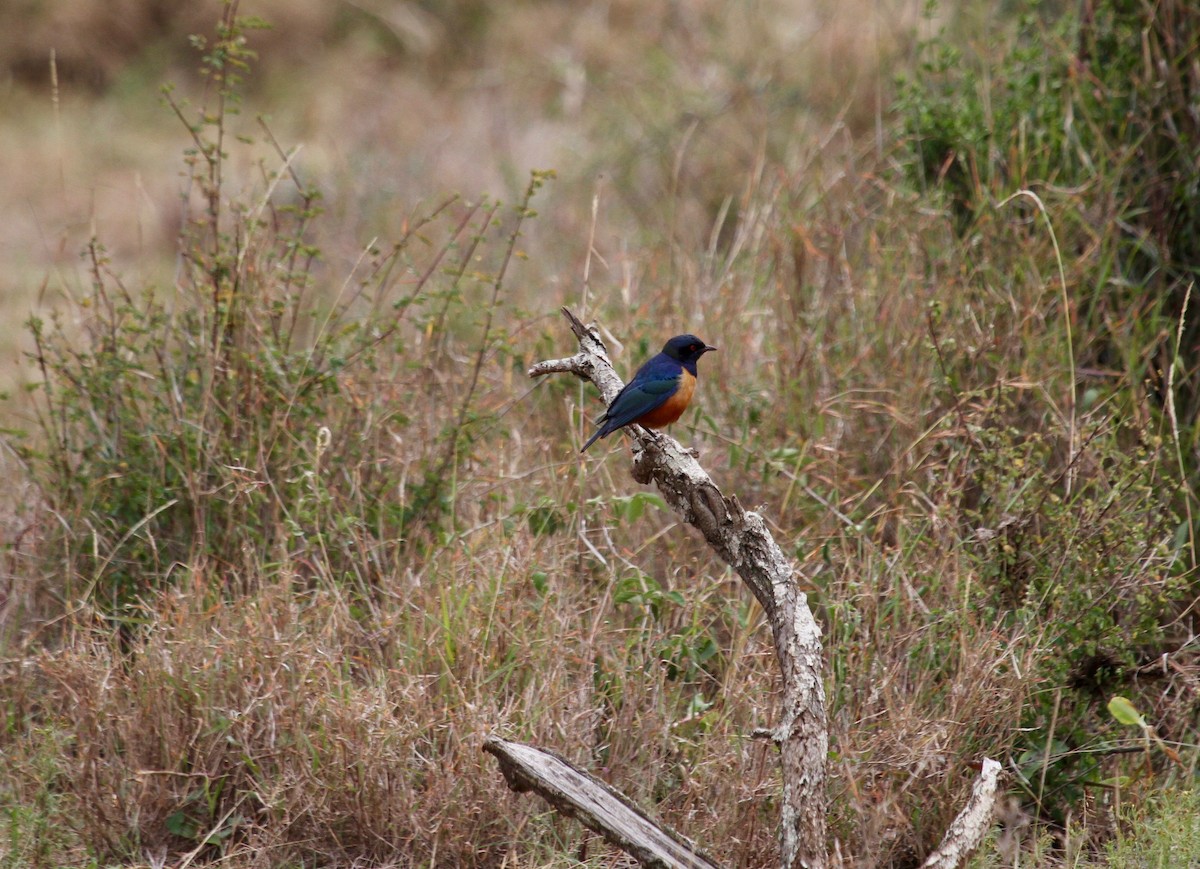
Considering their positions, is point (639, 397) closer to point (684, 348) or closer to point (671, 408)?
point (671, 408)

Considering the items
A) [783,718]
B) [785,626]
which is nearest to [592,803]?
[783,718]

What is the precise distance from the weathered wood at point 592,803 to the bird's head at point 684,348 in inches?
53.2

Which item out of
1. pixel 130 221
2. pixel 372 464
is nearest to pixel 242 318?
pixel 372 464

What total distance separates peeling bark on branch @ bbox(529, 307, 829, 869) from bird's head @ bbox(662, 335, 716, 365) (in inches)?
27.9

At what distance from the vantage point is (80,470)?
4.20 meters

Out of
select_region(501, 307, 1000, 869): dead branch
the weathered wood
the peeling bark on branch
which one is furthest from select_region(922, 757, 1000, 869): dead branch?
the weathered wood

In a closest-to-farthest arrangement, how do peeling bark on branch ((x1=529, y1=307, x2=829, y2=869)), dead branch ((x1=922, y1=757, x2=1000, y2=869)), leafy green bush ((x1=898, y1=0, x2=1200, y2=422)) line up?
peeling bark on branch ((x1=529, y1=307, x2=829, y2=869)) < dead branch ((x1=922, y1=757, x2=1000, y2=869)) < leafy green bush ((x1=898, y1=0, x2=1200, y2=422))

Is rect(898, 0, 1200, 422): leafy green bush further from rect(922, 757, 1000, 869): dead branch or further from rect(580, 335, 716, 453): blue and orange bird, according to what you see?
rect(922, 757, 1000, 869): dead branch

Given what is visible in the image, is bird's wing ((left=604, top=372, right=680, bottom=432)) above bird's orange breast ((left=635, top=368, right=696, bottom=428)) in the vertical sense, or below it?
above

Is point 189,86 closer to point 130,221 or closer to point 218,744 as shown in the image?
point 130,221

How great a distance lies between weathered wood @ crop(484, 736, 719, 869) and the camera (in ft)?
9.53

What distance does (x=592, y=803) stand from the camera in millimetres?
2926

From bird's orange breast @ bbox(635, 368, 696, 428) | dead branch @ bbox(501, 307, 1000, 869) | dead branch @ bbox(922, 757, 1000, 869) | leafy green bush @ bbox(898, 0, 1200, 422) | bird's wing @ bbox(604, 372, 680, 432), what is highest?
leafy green bush @ bbox(898, 0, 1200, 422)

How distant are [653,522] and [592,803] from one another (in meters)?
1.59
